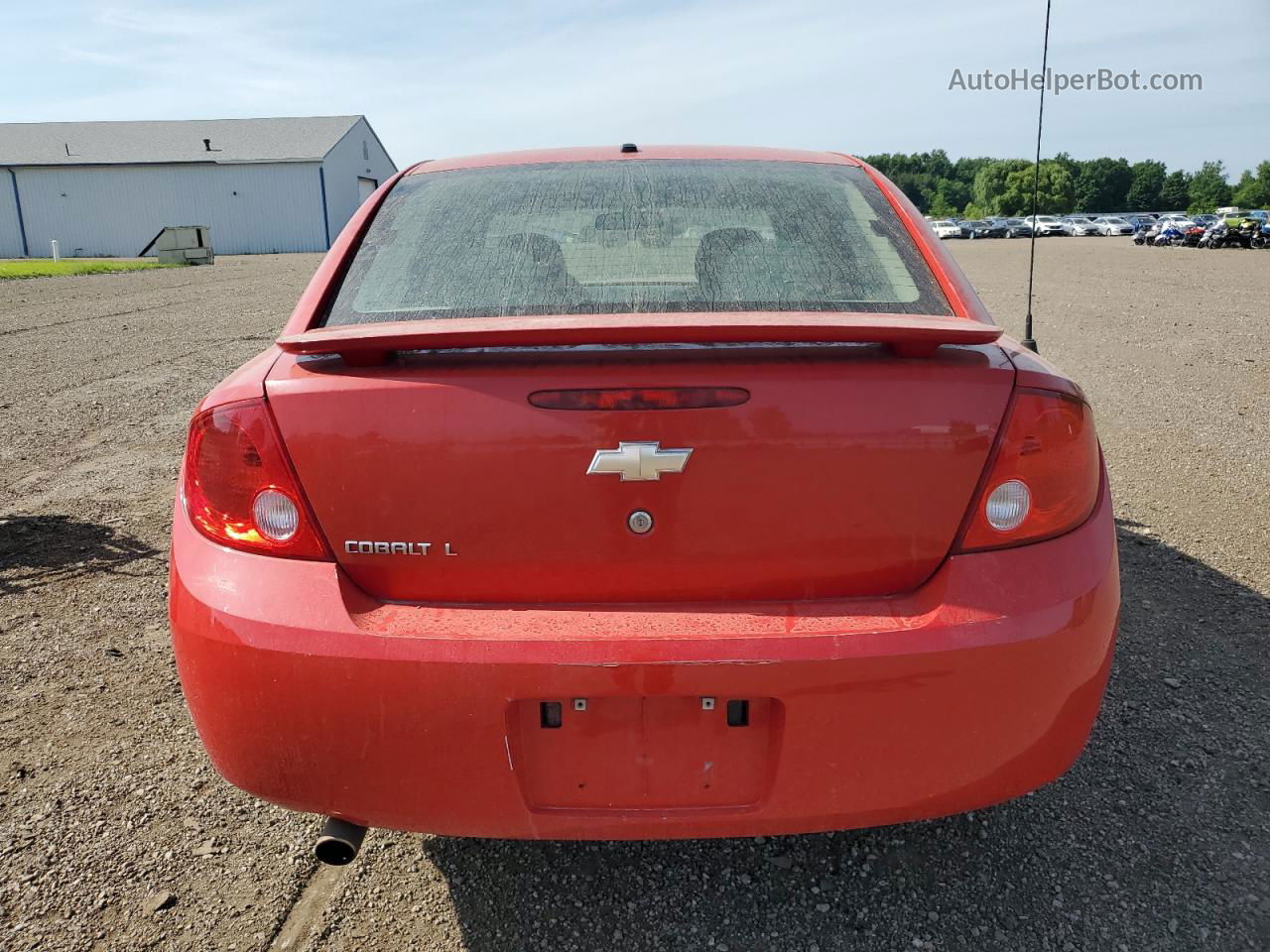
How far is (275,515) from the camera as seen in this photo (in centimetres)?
179

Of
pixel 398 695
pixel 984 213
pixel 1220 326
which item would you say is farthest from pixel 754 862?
pixel 984 213

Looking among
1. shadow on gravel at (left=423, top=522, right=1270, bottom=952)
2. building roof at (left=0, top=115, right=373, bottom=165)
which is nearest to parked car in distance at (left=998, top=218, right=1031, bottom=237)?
building roof at (left=0, top=115, right=373, bottom=165)

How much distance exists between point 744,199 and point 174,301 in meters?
18.2

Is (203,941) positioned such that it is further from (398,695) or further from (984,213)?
(984,213)

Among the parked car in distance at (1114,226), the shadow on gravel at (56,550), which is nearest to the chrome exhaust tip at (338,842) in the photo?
the shadow on gravel at (56,550)

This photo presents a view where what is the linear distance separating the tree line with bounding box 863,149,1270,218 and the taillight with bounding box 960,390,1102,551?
100754 mm

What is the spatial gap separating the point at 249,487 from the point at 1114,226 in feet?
246

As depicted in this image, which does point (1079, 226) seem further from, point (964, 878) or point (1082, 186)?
point (964, 878)

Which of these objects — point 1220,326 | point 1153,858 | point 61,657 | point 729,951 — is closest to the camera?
point 729,951

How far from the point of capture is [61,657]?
10.9 feet

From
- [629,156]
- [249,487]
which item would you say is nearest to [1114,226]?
[629,156]

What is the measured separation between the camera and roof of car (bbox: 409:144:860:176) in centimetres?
271

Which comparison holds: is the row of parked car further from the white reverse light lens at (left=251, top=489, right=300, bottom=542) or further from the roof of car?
the white reverse light lens at (left=251, top=489, right=300, bottom=542)

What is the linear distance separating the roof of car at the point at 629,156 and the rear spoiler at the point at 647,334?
1.09 m
